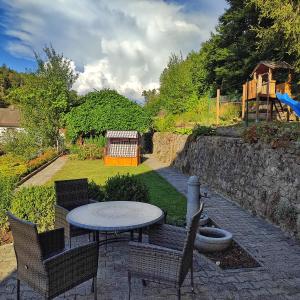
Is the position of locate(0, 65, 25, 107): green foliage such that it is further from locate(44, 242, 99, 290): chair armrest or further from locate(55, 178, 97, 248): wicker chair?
locate(44, 242, 99, 290): chair armrest

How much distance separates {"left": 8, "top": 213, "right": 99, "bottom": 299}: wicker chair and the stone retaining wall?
4484 mm

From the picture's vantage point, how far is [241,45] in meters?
23.0

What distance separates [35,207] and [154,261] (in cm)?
351

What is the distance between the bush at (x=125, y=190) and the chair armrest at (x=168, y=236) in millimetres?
2050

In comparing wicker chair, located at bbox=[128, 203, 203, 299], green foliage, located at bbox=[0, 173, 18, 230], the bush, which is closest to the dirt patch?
wicker chair, located at bbox=[128, 203, 203, 299]

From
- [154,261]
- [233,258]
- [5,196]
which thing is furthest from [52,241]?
[233,258]

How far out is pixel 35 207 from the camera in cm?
608

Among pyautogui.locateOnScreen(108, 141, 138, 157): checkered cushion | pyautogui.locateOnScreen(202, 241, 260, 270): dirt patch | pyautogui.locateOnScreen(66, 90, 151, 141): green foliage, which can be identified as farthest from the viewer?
pyautogui.locateOnScreen(66, 90, 151, 141): green foliage

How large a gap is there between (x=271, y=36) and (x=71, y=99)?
1717 centimetres

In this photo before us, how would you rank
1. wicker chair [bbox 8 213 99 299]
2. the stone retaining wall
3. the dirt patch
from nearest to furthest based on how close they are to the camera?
1. wicker chair [bbox 8 213 99 299]
2. the dirt patch
3. the stone retaining wall

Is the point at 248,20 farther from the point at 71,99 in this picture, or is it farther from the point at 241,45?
the point at 71,99

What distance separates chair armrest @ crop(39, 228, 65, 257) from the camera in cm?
395

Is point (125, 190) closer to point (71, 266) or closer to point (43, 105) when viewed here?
point (71, 266)

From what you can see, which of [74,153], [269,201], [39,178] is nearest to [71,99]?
[74,153]
